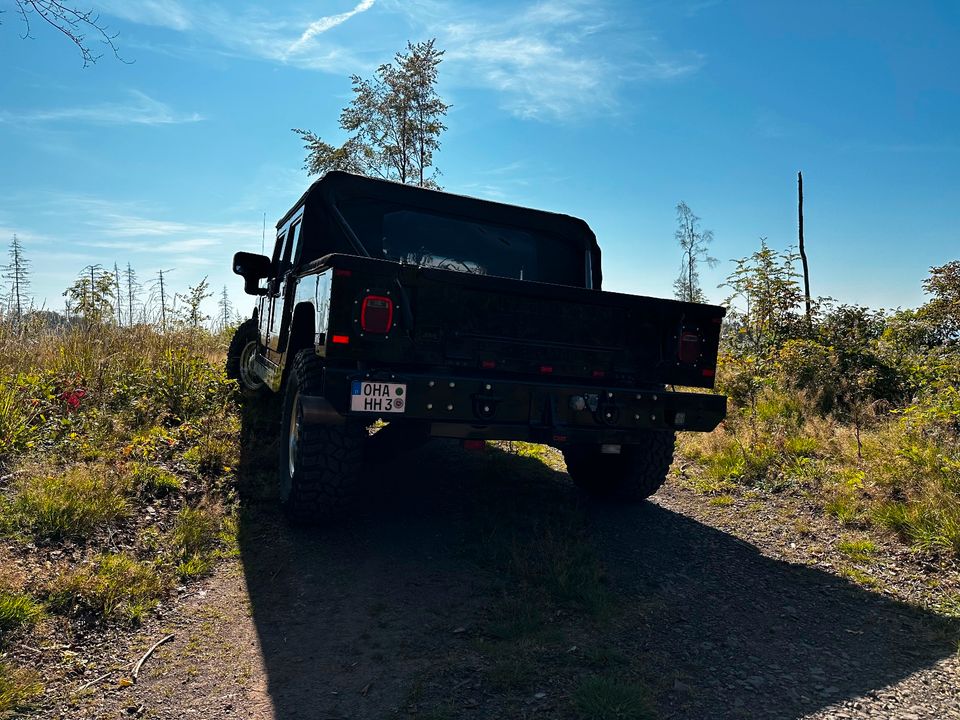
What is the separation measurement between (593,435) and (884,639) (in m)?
1.63

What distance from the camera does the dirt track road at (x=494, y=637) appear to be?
240 centimetres

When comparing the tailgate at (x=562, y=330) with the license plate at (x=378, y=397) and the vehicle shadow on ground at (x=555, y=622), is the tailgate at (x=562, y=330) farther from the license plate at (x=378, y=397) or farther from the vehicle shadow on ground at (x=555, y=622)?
the vehicle shadow on ground at (x=555, y=622)

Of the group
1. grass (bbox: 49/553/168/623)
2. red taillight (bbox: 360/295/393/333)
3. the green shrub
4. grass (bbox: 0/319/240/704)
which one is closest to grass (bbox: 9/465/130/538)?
grass (bbox: 0/319/240/704)

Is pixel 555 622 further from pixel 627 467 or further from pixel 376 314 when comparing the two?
pixel 627 467

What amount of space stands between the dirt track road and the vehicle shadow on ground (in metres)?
0.01

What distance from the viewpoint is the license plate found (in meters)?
3.22

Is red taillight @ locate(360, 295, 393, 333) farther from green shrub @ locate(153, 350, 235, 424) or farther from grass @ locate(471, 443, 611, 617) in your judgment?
green shrub @ locate(153, 350, 235, 424)

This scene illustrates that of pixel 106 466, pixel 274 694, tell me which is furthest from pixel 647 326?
pixel 106 466

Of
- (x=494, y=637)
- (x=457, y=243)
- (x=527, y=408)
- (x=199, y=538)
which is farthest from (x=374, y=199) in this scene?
(x=494, y=637)

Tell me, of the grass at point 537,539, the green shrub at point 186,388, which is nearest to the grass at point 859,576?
the grass at point 537,539

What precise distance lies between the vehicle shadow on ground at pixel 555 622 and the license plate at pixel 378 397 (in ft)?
2.96

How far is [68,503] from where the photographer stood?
3.50 m

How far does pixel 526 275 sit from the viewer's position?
4855 mm

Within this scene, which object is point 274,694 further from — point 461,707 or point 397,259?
point 397,259
